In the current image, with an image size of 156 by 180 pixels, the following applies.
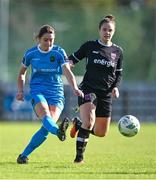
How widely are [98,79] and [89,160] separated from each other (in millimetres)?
1398

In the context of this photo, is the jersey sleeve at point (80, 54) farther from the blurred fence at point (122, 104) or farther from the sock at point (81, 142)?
the blurred fence at point (122, 104)

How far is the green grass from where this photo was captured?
11078mm

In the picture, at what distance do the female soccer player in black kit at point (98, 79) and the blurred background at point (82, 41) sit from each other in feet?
52.0

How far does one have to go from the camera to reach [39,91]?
504 inches

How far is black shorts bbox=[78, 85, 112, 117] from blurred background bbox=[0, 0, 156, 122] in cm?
1573

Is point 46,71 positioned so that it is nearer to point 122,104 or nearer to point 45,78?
point 45,78

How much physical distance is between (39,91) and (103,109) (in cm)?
119

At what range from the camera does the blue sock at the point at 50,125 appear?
1214 cm

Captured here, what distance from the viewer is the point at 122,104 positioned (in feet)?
96.3

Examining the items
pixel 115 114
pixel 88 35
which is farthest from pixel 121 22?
pixel 115 114

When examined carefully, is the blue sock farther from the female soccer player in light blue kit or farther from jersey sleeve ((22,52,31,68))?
jersey sleeve ((22,52,31,68))

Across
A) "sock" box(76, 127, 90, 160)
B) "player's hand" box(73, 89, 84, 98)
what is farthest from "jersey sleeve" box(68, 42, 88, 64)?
"sock" box(76, 127, 90, 160)

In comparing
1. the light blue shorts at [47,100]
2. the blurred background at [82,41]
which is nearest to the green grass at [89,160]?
the light blue shorts at [47,100]

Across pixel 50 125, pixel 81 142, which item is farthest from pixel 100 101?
pixel 50 125
